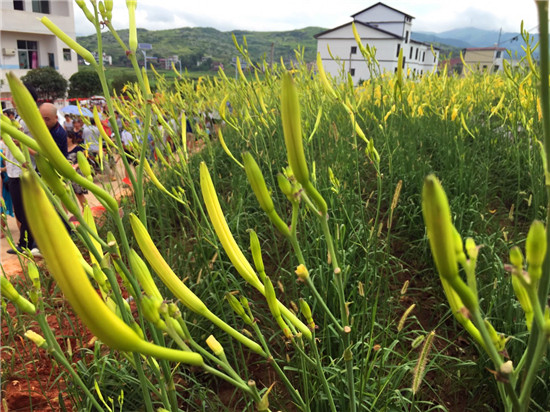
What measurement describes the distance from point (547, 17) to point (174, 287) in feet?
1.58

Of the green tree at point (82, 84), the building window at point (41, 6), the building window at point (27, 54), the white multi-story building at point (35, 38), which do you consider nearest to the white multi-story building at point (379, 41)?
the green tree at point (82, 84)

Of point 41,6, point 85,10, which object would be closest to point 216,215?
point 85,10

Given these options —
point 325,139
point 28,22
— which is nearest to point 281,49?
point 28,22

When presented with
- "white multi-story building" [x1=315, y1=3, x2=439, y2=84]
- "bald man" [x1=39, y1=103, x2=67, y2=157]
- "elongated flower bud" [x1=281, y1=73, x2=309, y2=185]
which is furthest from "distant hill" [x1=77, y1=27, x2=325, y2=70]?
"elongated flower bud" [x1=281, y1=73, x2=309, y2=185]

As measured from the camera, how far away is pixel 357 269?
2.06m

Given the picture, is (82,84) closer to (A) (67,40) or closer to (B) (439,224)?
(A) (67,40)

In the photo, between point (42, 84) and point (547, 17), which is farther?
point (42, 84)

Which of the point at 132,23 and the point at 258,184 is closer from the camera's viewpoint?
the point at 258,184

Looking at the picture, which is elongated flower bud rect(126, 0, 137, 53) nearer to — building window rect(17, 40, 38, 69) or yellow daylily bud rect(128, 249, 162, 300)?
yellow daylily bud rect(128, 249, 162, 300)

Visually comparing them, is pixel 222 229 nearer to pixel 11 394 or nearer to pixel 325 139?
pixel 11 394

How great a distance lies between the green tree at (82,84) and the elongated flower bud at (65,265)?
34824mm

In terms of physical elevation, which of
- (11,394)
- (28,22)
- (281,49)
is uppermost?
(281,49)

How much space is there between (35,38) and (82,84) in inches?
179

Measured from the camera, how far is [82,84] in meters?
31.3
